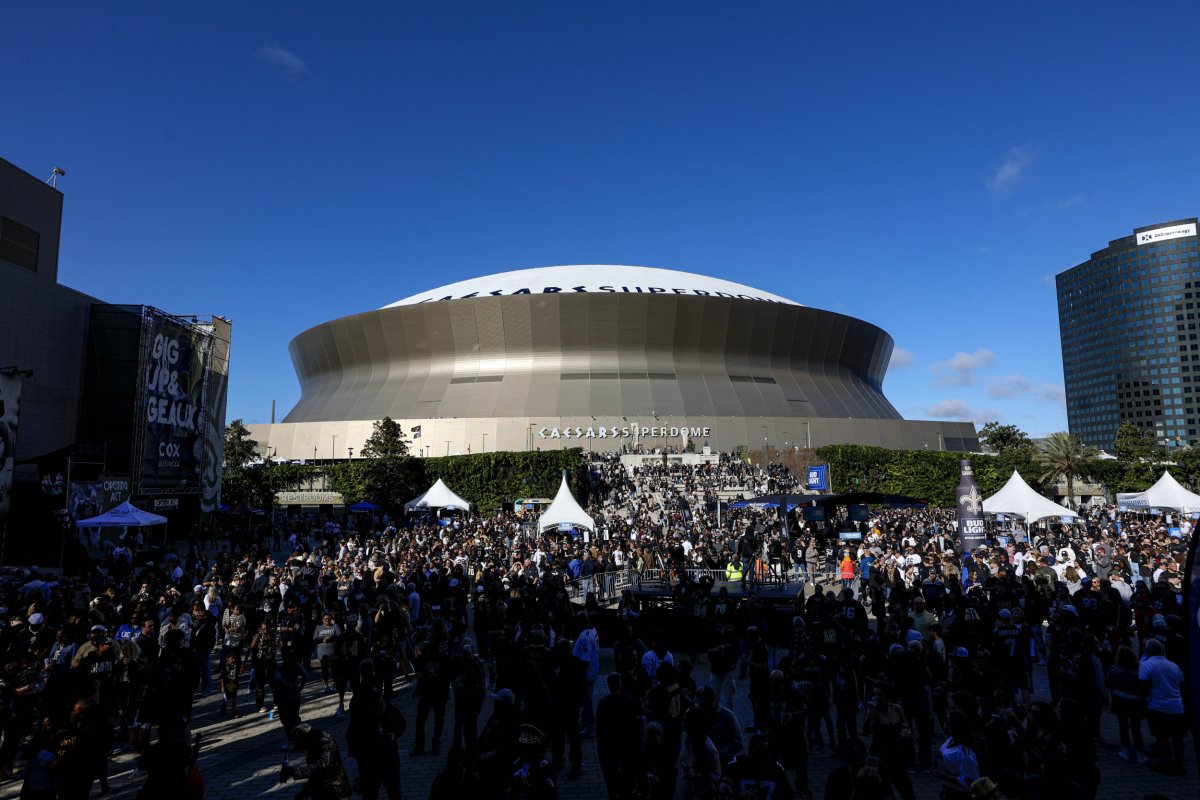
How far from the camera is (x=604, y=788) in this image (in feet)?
23.5

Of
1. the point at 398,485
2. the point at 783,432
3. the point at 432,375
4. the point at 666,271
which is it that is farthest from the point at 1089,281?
the point at 398,485

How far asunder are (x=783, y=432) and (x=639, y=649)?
53198 millimetres

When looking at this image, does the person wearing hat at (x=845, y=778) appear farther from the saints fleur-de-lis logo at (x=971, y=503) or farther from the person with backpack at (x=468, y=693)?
the saints fleur-de-lis logo at (x=971, y=503)

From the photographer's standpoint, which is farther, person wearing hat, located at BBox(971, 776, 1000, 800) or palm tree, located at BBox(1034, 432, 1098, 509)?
palm tree, located at BBox(1034, 432, 1098, 509)

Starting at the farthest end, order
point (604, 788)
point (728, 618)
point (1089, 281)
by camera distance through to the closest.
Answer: point (1089, 281), point (728, 618), point (604, 788)

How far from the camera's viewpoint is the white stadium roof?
233 ft

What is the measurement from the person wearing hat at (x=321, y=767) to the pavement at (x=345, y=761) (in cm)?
206

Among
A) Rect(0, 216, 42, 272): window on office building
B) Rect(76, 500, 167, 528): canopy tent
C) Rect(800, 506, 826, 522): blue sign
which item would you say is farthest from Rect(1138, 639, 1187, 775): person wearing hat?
Rect(0, 216, 42, 272): window on office building

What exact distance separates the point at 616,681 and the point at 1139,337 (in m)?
197

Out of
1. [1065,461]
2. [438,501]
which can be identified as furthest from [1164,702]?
[1065,461]

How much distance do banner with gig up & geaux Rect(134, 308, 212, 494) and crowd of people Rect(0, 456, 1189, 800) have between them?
40.3 ft

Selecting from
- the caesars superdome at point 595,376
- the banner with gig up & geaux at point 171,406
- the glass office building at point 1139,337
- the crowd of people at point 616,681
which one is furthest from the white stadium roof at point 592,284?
the glass office building at point 1139,337

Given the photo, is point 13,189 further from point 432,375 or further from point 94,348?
point 432,375

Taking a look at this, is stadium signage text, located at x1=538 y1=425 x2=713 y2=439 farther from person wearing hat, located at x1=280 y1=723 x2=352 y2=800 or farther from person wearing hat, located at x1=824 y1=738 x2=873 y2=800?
person wearing hat, located at x1=824 y1=738 x2=873 y2=800
